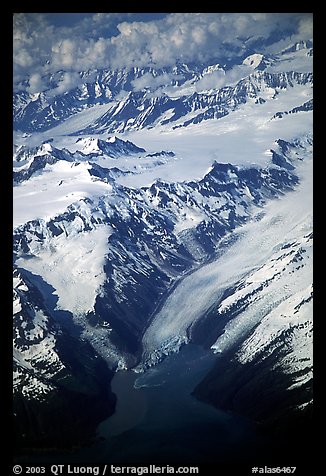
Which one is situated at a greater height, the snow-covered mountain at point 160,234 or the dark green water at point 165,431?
the snow-covered mountain at point 160,234

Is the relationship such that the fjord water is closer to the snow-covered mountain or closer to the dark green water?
the dark green water

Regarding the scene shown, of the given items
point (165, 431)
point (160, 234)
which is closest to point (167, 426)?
point (165, 431)

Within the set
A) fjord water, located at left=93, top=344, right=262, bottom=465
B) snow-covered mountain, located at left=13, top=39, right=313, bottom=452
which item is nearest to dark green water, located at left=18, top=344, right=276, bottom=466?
fjord water, located at left=93, top=344, right=262, bottom=465

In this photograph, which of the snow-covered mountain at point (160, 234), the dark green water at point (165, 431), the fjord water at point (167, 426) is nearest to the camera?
the dark green water at point (165, 431)

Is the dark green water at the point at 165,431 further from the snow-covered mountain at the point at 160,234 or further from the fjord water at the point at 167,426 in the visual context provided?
the snow-covered mountain at the point at 160,234

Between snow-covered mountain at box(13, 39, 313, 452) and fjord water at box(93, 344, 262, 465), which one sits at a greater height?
snow-covered mountain at box(13, 39, 313, 452)

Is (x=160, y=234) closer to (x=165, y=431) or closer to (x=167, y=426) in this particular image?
(x=167, y=426)

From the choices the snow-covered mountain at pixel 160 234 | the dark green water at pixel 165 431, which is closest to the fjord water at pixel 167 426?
the dark green water at pixel 165 431

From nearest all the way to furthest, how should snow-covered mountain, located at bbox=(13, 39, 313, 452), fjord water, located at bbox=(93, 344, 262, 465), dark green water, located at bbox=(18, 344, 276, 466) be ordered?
dark green water, located at bbox=(18, 344, 276, 466) → fjord water, located at bbox=(93, 344, 262, 465) → snow-covered mountain, located at bbox=(13, 39, 313, 452)
